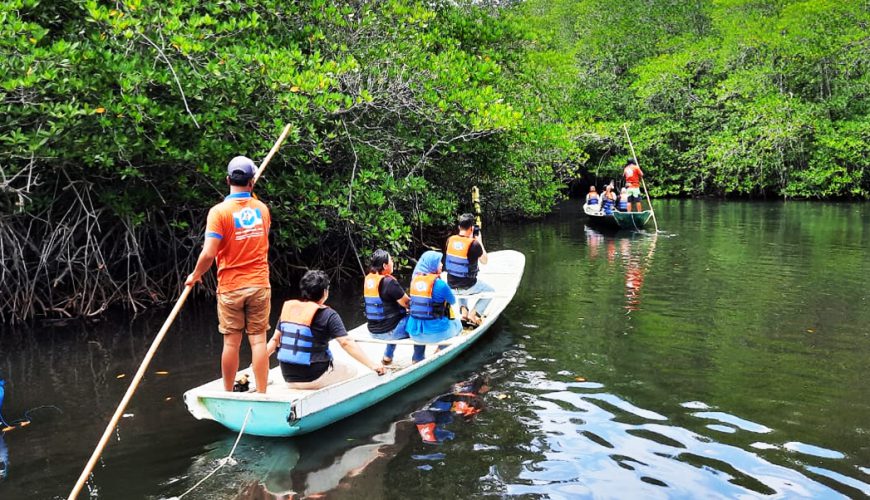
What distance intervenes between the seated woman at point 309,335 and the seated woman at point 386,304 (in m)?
1.20

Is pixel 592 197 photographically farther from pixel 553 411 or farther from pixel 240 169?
pixel 240 169

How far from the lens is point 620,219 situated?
1912 centimetres

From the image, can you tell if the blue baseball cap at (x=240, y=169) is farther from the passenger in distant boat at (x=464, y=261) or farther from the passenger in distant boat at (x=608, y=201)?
the passenger in distant boat at (x=608, y=201)

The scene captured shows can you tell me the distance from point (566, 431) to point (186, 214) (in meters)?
8.07

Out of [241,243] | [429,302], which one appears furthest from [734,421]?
[241,243]

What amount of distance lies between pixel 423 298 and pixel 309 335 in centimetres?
181

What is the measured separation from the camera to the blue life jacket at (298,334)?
5.21 meters

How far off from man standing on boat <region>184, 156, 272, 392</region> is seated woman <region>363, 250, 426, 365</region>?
1.53 m

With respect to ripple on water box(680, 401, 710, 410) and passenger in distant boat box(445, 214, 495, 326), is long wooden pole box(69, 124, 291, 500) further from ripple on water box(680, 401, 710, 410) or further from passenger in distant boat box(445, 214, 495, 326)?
ripple on water box(680, 401, 710, 410)

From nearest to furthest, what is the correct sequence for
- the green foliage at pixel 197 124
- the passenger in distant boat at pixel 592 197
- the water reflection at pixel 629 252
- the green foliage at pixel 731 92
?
1. the green foliage at pixel 197 124
2. the water reflection at pixel 629 252
3. the passenger in distant boat at pixel 592 197
4. the green foliage at pixel 731 92

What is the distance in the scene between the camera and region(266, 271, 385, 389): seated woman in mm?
5230

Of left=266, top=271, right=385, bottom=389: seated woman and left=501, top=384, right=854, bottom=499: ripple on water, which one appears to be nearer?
left=501, top=384, right=854, bottom=499: ripple on water

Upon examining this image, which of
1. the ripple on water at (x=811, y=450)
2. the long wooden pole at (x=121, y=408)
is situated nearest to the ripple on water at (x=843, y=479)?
the ripple on water at (x=811, y=450)

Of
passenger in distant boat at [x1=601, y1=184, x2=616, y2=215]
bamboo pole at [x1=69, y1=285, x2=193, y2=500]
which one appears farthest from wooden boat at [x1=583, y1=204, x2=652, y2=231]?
bamboo pole at [x1=69, y1=285, x2=193, y2=500]
